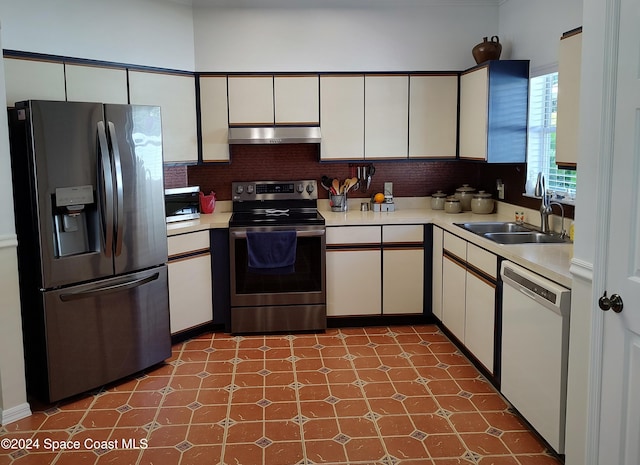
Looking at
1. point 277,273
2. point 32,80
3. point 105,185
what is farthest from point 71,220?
point 277,273

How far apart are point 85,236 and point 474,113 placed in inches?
115

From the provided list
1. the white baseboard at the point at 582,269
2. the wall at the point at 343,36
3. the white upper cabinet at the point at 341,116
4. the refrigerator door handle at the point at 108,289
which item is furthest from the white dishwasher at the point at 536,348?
the wall at the point at 343,36

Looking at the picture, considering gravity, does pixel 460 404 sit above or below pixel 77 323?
below

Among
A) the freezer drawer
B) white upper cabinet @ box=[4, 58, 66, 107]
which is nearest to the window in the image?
the freezer drawer

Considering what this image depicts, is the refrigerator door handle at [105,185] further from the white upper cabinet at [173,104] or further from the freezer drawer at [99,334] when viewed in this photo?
the white upper cabinet at [173,104]

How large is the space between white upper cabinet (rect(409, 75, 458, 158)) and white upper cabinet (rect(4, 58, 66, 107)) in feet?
8.71

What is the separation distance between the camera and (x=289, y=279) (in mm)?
4746

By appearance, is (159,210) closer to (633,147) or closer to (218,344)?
(218,344)

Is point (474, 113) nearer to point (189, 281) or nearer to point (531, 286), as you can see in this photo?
point (531, 286)

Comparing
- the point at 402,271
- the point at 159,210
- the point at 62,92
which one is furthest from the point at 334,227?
the point at 62,92

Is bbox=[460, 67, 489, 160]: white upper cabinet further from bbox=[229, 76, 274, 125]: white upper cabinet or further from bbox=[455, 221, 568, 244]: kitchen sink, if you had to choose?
bbox=[229, 76, 274, 125]: white upper cabinet

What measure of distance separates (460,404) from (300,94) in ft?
8.85

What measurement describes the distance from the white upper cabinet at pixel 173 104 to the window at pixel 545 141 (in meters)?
2.55

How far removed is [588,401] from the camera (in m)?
2.42
